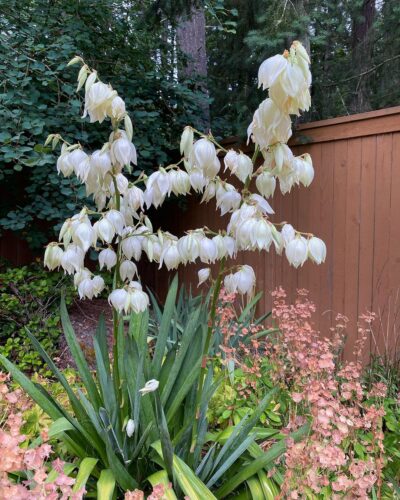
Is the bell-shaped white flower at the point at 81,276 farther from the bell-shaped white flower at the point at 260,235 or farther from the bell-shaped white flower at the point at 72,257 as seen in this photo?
the bell-shaped white flower at the point at 260,235

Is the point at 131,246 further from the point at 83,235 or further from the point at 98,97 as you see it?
the point at 98,97

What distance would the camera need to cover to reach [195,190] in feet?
4.33

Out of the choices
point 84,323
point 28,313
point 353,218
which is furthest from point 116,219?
point 84,323

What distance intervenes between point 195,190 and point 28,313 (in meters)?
2.49

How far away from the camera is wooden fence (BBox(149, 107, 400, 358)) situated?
2570mm

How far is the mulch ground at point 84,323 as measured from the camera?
3.30 meters

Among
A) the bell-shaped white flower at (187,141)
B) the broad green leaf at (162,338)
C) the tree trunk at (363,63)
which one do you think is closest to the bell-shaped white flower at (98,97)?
the bell-shaped white flower at (187,141)

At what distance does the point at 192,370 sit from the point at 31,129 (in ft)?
8.24

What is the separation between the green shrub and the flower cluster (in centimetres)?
185

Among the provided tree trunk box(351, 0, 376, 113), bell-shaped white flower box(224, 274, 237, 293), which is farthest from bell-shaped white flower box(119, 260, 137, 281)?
tree trunk box(351, 0, 376, 113)

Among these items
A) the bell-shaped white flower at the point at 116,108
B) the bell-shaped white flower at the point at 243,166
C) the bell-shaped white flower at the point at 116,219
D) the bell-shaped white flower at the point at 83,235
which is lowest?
the bell-shaped white flower at the point at 83,235

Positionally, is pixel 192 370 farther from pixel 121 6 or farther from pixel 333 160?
pixel 121 6

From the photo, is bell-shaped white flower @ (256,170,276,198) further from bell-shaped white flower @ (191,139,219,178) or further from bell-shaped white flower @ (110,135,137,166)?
bell-shaped white flower @ (110,135,137,166)

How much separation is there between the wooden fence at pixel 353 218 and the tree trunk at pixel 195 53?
1.50 m
